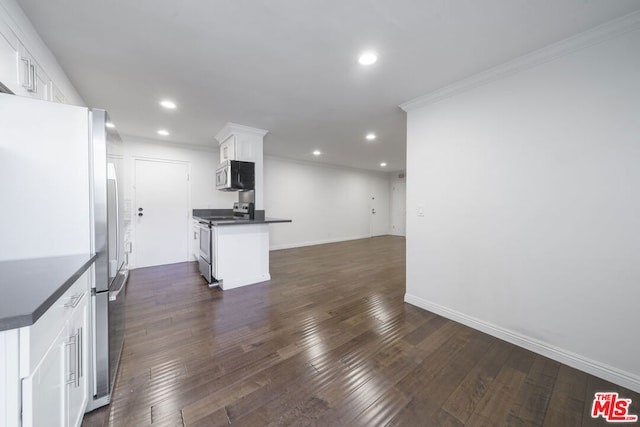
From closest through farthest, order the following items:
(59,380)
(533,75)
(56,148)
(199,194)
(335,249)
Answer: (59,380) < (56,148) < (533,75) < (199,194) < (335,249)

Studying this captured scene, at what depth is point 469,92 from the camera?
7.84 ft

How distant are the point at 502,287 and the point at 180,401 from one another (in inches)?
109

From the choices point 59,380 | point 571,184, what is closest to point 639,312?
point 571,184

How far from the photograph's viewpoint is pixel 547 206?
1.95m

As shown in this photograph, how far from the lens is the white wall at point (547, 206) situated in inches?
65.1

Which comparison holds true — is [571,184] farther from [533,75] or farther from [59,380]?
[59,380]

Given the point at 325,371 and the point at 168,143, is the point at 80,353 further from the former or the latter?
the point at 168,143

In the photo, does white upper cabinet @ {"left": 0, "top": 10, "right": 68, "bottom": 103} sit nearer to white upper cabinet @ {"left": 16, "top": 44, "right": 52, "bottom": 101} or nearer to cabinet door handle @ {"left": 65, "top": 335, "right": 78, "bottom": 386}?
white upper cabinet @ {"left": 16, "top": 44, "right": 52, "bottom": 101}

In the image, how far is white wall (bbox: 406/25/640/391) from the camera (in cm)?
165

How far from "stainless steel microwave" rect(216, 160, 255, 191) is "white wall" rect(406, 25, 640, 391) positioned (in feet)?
8.49

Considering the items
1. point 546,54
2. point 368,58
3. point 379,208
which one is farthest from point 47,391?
point 379,208

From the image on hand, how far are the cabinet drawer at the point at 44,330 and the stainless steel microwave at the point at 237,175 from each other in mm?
2513

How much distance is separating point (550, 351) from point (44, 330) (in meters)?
3.21

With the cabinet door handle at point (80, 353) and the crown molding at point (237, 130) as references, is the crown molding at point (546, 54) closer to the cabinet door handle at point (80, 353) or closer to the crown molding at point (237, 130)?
the crown molding at point (237, 130)
